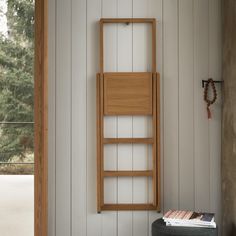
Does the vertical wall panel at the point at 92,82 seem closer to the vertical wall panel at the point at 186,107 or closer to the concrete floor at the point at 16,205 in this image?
the concrete floor at the point at 16,205

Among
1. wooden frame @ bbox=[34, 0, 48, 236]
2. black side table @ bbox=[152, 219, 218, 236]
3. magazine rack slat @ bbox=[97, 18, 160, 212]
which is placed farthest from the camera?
magazine rack slat @ bbox=[97, 18, 160, 212]

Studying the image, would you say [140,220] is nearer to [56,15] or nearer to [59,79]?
[59,79]

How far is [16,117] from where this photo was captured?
99.3 inches

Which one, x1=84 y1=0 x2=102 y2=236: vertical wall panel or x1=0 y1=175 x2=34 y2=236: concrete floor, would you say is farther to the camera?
x1=84 y1=0 x2=102 y2=236: vertical wall panel

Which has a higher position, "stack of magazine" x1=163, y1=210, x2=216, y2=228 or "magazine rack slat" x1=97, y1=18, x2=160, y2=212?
"magazine rack slat" x1=97, y1=18, x2=160, y2=212

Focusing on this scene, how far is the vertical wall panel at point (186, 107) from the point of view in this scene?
286cm

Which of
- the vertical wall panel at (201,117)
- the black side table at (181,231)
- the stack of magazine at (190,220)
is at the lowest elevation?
the black side table at (181,231)

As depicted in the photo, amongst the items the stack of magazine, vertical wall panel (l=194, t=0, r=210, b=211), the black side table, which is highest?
vertical wall panel (l=194, t=0, r=210, b=211)

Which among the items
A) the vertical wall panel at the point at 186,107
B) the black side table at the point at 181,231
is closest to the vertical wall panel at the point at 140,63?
the vertical wall panel at the point at 186,107

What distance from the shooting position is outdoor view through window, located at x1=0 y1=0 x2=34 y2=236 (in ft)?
8.01

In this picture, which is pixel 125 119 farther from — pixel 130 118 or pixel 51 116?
pixel 51 116

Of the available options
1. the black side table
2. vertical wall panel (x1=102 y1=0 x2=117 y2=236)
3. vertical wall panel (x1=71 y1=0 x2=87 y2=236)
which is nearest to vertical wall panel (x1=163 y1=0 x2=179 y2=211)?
vertical wall panel (x1=102 y1=0 x2=117 y2=236)

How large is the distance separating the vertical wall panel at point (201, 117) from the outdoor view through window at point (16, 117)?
112 cm

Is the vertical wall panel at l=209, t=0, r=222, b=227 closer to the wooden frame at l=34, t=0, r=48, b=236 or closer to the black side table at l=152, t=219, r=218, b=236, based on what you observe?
the black side table at l=152, t=219, r=218, b=236
